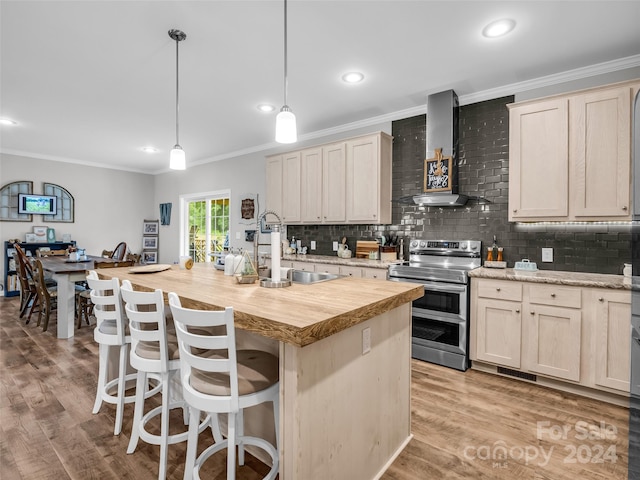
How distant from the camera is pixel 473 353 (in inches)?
123

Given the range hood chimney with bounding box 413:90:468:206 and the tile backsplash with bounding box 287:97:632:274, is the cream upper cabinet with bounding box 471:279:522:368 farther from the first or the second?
the range hood chimney with bounding box 413:90:468:206

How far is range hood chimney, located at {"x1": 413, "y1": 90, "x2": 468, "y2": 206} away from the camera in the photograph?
3533 mm

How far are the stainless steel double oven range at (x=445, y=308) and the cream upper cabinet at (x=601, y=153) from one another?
3.37 feet

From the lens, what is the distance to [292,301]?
62.9 inches

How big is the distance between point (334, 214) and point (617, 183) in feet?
9.10

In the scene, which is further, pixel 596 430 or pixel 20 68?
pixel 20 68

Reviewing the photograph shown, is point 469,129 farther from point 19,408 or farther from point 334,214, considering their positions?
point 19,408

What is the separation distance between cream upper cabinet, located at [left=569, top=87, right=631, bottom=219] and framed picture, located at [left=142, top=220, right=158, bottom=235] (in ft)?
25.9

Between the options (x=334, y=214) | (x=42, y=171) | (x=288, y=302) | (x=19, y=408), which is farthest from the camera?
(x=42, y=171)

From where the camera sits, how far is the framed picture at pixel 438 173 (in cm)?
359

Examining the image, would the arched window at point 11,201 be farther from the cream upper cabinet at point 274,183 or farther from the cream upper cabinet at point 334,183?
the cream upper cabinet at point 334,183

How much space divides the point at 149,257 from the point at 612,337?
8148mm

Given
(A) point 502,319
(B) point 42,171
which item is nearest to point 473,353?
(A) point 502,319

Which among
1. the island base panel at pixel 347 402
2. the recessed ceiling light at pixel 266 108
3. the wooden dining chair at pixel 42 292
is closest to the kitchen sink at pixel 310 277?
the island base panel at pixel 347 402
